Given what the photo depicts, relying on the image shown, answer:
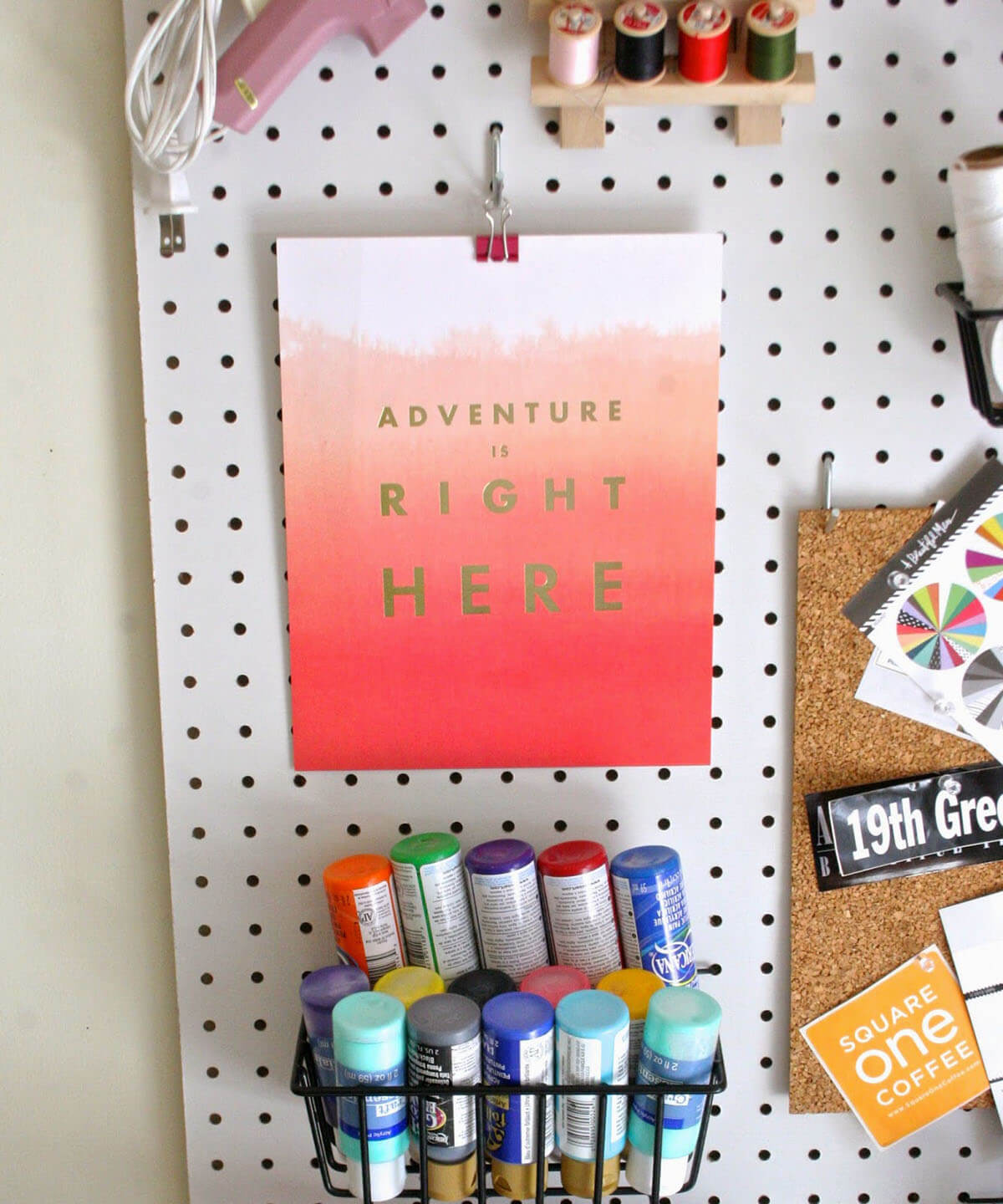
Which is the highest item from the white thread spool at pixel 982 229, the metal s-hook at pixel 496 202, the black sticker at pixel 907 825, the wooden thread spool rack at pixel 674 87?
the wooden thread spool rack at pixel 674 87

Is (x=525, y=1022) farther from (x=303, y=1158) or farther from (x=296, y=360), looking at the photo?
(x=296, y=360)

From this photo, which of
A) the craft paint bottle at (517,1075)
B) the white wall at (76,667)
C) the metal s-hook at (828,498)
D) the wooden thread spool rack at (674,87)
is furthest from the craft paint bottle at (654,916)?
the wooden thread spool rack at (674,87)

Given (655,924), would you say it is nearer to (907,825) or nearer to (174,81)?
(907,825)

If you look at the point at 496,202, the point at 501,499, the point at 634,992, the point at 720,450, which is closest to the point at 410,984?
the point at 634,992

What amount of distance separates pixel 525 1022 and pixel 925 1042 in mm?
426

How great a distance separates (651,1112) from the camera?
0.75 metres

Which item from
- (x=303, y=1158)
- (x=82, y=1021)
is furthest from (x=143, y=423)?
(x=303, y=1158)

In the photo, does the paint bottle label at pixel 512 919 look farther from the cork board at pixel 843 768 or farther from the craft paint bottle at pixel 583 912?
the cork board at pixel 843 768

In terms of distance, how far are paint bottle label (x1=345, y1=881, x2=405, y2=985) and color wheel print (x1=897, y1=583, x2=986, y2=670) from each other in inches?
19.3

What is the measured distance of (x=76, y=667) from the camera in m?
0.90

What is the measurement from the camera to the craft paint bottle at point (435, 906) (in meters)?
0.80

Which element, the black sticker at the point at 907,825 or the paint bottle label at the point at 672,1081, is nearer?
the paint bottle label at the point at 672,1081

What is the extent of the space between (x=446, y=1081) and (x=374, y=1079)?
0.17 feet

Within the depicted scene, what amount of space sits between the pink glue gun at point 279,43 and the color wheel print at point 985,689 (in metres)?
0.70
